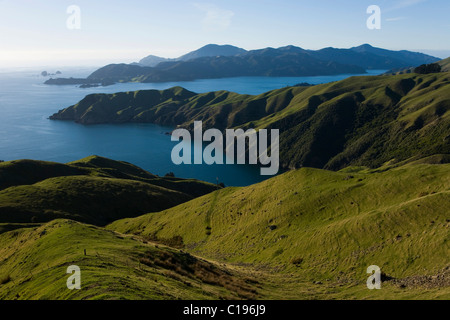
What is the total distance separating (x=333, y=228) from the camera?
50.1 meters

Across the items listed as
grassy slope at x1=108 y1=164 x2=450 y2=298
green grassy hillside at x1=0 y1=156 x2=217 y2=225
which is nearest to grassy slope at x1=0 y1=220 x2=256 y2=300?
grassy slope at x1=108 y1=164 x2=450 y2=298

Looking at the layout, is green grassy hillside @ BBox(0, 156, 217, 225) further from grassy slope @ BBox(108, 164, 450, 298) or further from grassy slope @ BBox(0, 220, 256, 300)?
grassy slope @ BBox(0, 220, 256, 300)

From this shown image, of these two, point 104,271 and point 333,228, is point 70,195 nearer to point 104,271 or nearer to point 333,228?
point 104,271

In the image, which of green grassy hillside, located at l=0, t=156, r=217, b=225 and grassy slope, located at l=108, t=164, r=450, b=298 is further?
green grassy hillside, located at l=0, t=156, r=217, b=225

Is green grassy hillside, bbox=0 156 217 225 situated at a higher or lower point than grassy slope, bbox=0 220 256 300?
lower

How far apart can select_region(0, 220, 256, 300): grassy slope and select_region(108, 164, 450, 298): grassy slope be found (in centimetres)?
1122

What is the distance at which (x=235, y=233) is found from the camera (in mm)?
63281

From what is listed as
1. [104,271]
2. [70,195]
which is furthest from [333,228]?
[70,195]

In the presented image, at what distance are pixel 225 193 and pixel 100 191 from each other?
45290 millimetres

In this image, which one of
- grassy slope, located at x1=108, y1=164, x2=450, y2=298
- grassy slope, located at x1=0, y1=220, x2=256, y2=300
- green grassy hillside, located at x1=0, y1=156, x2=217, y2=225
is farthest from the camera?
green grassy hillside, located at x1=0, y1=156, x2=217, y2=225

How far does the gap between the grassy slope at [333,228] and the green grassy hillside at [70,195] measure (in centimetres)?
1769

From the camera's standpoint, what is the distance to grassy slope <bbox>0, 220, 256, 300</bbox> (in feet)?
89.3

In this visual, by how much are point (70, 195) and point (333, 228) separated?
7954 cm
